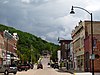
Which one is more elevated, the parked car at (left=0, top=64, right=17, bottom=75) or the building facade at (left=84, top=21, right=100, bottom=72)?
the building facade at (left=84, top=21, right=100, bottom=72)

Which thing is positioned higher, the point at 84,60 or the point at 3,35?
the point at 3,35

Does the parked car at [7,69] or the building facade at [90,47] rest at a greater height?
the building facade at [90,47]

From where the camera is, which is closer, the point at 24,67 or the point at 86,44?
Answer: the point at 86,44

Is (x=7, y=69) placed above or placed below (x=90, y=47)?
below

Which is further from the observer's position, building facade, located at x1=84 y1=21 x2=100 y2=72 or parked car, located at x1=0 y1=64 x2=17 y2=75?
building facade, located at x1=84 y1=21 x2=100 y2=72

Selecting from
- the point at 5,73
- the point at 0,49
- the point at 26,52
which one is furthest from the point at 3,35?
the point at 26,52

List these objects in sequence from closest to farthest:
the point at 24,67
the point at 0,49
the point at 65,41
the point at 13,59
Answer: the point at 24,67 → the point at 0,49 → the point at 13,59 → the point at 65,41

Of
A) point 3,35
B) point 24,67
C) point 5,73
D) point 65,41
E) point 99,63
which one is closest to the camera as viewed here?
point 5,73

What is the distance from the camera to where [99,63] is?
230 ft

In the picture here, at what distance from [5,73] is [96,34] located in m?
25.7

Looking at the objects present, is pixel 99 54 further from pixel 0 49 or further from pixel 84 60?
pixel 0 49

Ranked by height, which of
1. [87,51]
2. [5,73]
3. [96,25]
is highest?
[96,25]

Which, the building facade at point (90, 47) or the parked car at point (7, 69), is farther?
the building facade at point (90, 47)

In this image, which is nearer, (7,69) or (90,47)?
(7,69)
